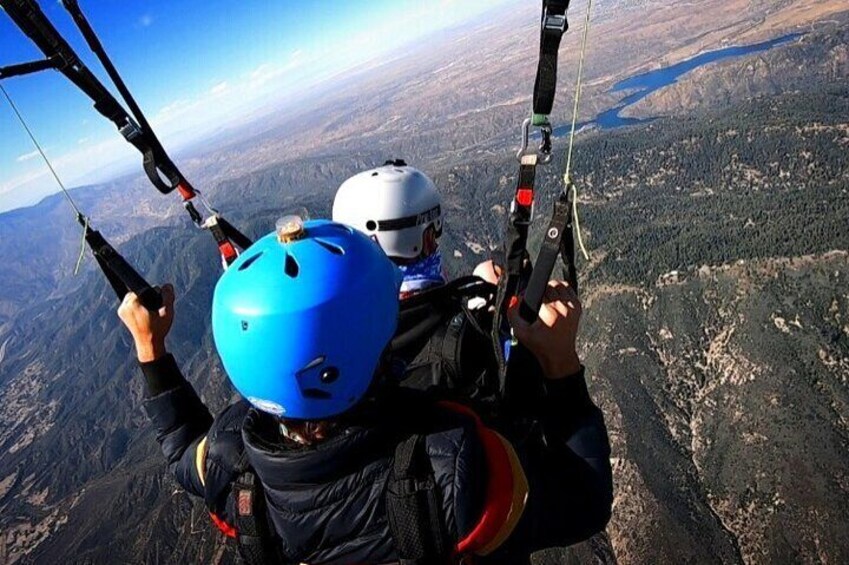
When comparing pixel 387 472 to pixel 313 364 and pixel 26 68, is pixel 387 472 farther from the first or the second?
pixel 26 68

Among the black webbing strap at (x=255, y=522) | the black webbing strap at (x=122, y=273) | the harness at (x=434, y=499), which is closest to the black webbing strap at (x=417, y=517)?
the harness at (x=434, y=499)

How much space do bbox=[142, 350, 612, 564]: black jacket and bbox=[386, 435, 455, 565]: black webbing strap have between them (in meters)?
0.05

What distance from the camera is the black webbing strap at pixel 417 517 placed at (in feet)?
6.98

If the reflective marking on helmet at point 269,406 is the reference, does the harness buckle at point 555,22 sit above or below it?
above

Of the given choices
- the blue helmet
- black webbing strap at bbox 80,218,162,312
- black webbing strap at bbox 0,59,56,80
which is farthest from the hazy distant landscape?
black webbing strap at bbox 0,59,56,80

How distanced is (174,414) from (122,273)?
0.98 metres

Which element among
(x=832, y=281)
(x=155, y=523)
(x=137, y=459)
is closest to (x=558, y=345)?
(x=832, y=281)

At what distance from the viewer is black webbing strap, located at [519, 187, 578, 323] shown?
256cm

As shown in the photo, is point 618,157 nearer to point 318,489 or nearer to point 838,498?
point 838,498

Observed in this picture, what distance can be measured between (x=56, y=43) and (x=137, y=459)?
166 m

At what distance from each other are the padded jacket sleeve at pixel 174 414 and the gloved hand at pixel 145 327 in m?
0.07

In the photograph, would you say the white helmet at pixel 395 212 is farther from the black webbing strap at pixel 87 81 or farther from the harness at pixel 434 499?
the harness at pixel 434 499

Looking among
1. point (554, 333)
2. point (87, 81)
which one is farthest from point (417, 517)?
point (87, 81)

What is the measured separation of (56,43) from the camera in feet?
11.7
